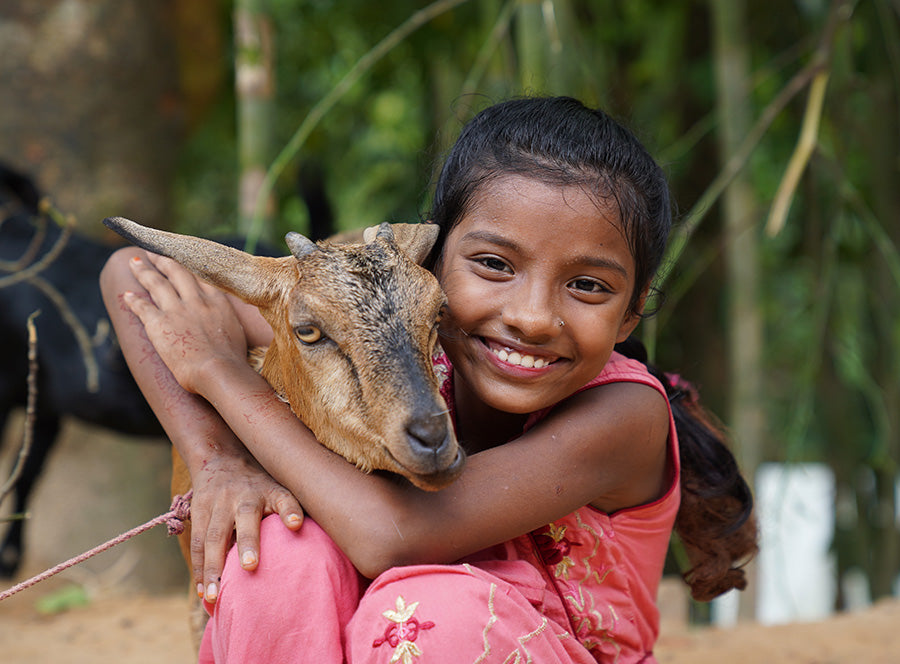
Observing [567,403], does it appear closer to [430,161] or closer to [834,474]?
[430,161]

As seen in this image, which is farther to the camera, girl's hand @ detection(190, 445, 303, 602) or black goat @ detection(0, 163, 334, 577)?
black goat @ detection(0, 163, 334, 577)

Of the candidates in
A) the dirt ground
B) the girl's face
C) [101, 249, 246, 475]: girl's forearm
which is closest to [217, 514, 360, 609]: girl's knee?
[101, 249, 246, 475]: girl's forearm

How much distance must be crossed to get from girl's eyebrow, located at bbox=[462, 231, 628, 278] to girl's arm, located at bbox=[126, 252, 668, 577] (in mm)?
252

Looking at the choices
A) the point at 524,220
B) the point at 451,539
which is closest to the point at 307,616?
the point at 451,539

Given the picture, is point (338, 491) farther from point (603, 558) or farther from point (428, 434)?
point (603, 558)

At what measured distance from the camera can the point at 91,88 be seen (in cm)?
485

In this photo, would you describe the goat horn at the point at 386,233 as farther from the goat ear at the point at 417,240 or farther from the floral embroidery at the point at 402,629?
the floral embroidery at the point at 402,629

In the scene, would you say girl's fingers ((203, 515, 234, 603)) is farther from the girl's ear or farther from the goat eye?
the girl's ear

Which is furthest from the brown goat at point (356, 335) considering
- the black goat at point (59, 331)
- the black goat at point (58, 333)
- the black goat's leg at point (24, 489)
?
the black goat's leg at point (24, 489)

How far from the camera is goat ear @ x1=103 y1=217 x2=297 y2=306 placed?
1700 mm

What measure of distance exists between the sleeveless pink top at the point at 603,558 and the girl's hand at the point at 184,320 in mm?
475

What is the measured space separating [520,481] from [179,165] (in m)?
4.25

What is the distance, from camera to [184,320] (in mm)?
2008

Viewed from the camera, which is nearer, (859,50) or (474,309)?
(474,309)
